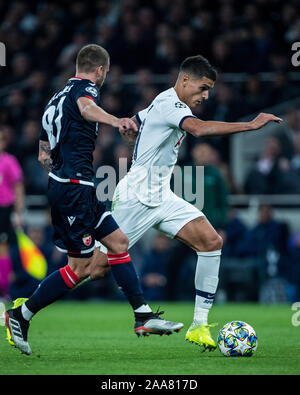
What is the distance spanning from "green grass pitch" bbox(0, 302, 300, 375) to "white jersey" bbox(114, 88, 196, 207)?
132cm

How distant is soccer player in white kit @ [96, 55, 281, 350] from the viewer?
7.03 meters

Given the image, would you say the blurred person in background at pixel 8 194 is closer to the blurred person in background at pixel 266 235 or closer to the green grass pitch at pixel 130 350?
the green grass pitch at pixel 130 350

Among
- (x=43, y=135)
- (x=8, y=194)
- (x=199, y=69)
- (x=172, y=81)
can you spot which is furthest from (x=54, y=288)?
(x=172, y=81)

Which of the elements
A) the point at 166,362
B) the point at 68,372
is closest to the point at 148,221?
the point at 166,362

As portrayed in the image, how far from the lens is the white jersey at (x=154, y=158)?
23.3ft

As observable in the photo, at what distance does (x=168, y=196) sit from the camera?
724 cm

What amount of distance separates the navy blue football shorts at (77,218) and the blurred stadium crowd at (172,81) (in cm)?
551

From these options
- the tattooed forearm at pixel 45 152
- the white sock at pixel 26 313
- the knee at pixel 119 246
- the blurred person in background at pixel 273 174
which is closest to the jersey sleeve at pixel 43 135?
the tattooed forearm at pixel 45 152

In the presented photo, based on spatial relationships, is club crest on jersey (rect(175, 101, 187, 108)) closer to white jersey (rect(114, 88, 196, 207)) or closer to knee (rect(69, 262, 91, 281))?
white jersey (rect(114, 88, 196, 207))

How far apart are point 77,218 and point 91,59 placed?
1278 mm

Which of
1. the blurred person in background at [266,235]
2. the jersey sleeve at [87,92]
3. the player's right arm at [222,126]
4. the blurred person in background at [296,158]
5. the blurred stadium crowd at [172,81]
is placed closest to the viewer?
the player's right arm at [222,126]

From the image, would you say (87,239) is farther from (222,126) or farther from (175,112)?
(222,126)

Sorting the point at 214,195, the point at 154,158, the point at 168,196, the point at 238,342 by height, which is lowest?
the point at 238,342

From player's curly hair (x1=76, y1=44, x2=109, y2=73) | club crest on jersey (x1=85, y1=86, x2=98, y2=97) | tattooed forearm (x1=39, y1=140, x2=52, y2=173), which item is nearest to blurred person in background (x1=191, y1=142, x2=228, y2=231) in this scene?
tattooed forearm (x1=39, y1=140, x2=52, y2=173)
